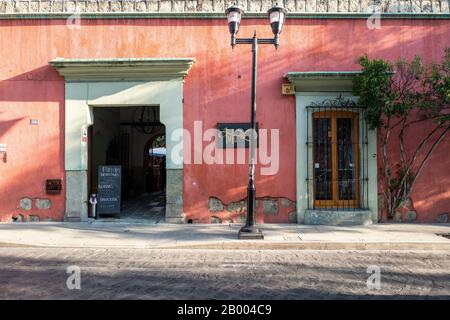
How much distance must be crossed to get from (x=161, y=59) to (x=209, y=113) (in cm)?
183

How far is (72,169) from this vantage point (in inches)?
412

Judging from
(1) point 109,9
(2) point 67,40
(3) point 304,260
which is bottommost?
(3) point 304,260

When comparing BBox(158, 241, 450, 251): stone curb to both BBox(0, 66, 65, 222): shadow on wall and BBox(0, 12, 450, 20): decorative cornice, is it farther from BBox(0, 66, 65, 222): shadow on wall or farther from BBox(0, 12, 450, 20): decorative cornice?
BBox(0, 12, 450, 20): decorative cornice

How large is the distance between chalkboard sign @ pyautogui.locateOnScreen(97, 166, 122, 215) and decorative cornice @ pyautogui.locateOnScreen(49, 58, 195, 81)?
254cm

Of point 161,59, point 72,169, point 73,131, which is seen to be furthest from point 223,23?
point 72,169

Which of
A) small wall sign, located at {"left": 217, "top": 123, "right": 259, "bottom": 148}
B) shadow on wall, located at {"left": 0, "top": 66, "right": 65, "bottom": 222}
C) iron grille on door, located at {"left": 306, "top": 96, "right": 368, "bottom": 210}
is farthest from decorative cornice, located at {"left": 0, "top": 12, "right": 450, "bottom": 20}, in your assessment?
small wall sign, located at {"left": 217, "top": 123, "right": 259, "bottom": 148}

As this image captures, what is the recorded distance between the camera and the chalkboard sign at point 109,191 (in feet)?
35.3

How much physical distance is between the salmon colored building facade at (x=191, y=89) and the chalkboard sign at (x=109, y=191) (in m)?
0.44

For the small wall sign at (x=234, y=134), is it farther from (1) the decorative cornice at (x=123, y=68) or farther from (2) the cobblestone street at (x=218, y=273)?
(2) the cobblestone street at (x=218, y=273)

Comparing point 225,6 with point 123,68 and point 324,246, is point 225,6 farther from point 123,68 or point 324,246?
point 324,246

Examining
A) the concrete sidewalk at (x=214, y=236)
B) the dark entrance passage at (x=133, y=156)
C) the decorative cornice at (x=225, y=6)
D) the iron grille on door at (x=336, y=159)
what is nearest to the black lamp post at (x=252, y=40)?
the concrete sidewalk at (x=214, y=236)
